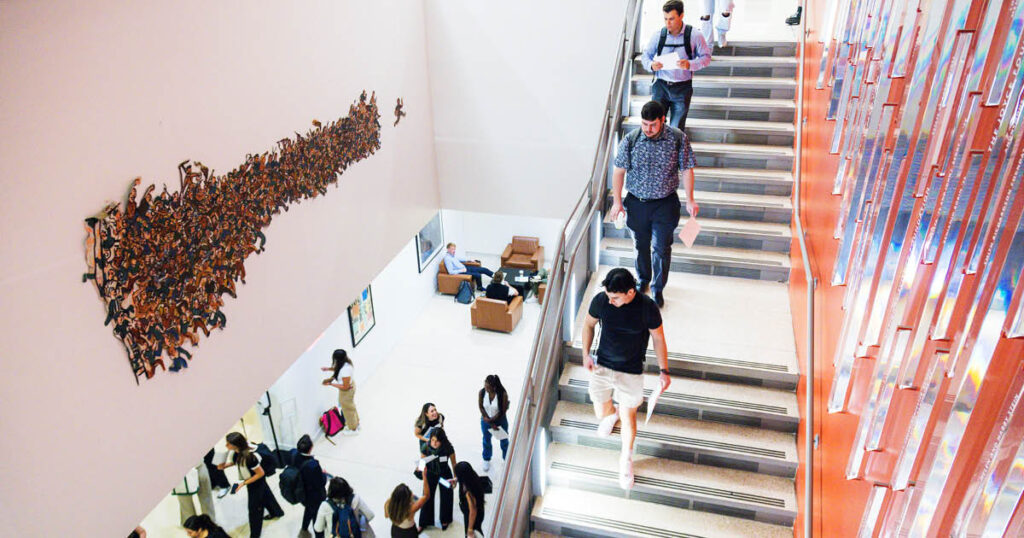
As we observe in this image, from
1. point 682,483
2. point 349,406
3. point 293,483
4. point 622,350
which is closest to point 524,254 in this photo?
point 349,406

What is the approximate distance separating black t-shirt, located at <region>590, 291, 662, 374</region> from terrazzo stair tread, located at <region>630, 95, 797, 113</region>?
350cm

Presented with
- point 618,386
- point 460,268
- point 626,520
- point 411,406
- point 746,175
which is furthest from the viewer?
point 460,268

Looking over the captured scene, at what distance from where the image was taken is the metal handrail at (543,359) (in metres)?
4.29

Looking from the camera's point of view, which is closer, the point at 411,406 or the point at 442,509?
the point at 442,509

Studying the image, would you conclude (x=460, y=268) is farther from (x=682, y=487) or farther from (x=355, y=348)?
(x=682, y=487)

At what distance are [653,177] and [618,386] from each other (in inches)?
59.9

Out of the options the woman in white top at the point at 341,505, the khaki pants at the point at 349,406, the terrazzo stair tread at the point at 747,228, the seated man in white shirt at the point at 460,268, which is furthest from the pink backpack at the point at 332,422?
the terrazzo stair tread at the point at 747,228

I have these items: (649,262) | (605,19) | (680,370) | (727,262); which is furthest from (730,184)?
(605,19)

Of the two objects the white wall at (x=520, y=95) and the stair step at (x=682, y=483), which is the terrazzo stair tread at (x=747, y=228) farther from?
the white wall at (x=520, y=95)

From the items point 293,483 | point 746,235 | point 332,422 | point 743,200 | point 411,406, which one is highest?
point 743,200

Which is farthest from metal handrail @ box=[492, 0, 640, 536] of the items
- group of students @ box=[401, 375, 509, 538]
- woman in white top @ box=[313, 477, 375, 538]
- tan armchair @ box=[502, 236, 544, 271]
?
tan armchair @ box=[502, 236, 544, 271]

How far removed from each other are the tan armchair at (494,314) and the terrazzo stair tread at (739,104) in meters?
5.70

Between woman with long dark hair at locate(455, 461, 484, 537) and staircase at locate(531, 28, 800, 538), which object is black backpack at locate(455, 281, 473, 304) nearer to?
woman with long dark hair at locate(455, 461, 484, 537)

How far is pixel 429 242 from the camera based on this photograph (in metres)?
14.2
